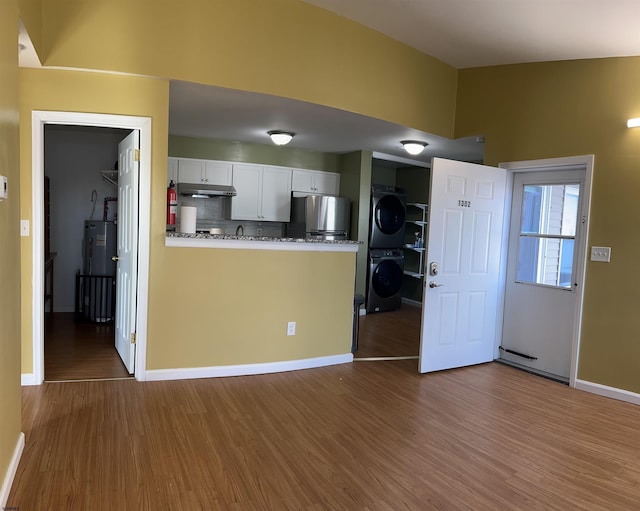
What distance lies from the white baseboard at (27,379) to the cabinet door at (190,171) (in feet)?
9.97

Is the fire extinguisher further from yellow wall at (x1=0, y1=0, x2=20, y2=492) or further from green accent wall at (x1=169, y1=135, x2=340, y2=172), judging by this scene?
green accent wall at (x1=169, y1=135, x2=340, y2=172)

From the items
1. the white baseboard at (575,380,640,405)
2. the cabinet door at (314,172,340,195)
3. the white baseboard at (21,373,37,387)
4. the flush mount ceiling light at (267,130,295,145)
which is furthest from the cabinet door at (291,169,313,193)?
the white baseboard at (575,380,640,405)

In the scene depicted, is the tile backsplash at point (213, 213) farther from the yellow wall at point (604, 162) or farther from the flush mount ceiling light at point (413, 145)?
the yellow wall at point (604, 162)

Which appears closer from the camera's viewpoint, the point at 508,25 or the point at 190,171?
the point at 508,25

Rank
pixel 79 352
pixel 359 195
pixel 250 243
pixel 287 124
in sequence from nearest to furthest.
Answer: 1. pixel 250 243
2. pixel 79 352
3. pixel 287 124
4. pixel 359 195

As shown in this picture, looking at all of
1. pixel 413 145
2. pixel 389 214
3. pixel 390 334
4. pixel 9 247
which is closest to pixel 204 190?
pixel 413 145

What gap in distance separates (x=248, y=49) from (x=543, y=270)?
3254 mm

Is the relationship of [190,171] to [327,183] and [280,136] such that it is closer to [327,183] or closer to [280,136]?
[280,136]

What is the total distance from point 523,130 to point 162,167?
3.26 meters

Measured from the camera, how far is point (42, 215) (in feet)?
10.8

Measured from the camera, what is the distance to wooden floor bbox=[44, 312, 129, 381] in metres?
3.58

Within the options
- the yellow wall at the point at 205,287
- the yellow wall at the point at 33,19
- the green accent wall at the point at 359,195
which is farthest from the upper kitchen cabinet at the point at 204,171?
the yellow wall at the point at 33,19

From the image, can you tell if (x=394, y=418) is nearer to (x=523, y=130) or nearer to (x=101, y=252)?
(x=523, y=130)

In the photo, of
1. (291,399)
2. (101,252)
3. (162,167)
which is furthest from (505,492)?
(101,252)
